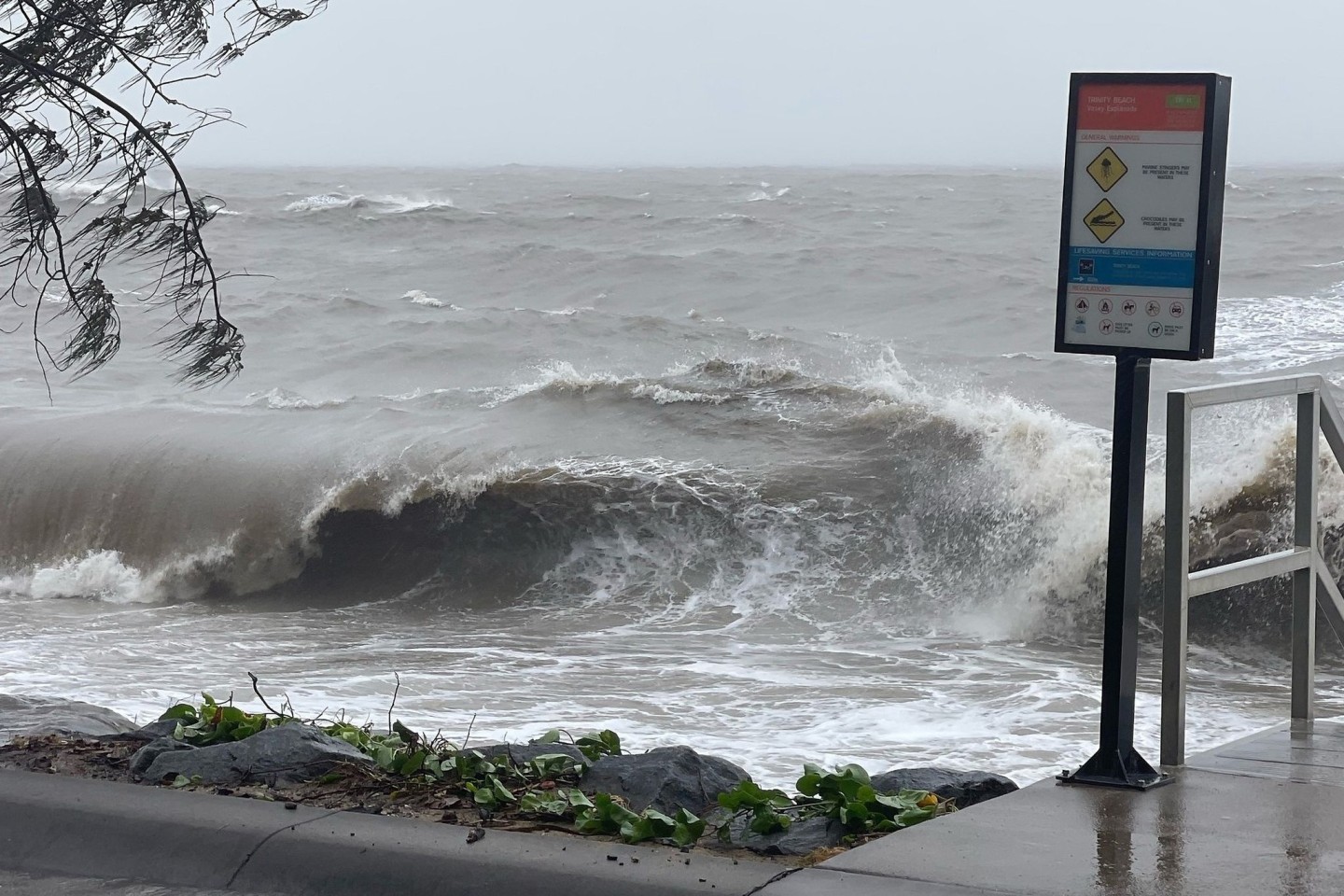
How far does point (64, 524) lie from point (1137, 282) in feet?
43.3

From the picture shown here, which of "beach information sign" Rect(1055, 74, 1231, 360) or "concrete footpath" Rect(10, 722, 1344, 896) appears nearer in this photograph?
"concrete footpath" Rect(10, 722, 1344, 896)

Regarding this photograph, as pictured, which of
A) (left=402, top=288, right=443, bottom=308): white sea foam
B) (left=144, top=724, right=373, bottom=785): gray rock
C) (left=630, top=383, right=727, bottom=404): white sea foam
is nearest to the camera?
(left=144, top=724, right=373, bottom=785): gray rock

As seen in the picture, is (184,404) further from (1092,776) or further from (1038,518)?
(1092,776)

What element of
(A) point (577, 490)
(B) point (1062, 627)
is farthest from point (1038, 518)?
(A) point (577, 490)

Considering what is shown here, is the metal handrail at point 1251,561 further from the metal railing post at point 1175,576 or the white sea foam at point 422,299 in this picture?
the white sea foam at point 422,299

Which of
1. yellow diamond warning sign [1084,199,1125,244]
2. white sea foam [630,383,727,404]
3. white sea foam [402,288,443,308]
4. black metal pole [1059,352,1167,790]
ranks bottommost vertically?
black metal pole [1059,352,1167,790]

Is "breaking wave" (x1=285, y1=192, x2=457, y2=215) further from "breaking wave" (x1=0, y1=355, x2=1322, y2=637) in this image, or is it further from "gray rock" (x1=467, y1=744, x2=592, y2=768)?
"gray rock" (x1=467, y1=744, x2=592, y2=768)

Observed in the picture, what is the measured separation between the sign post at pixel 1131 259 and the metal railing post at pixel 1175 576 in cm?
9

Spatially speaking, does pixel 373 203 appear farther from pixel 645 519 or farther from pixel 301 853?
pixel 301 853

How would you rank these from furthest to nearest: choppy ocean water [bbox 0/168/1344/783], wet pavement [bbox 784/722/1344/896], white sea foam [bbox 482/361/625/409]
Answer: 1. white sea foam [bbox 482/361/625/409]
2. choppy ocean water [bbox 0/168/1344/783]
3. wet pavement [bbox 784/722/1344/896]

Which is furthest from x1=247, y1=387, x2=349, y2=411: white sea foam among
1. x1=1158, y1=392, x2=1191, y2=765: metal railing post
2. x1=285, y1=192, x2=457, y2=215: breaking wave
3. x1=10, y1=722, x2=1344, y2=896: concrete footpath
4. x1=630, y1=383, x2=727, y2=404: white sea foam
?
x1=285, y1=192, x2=457, y2=215: breaking wave

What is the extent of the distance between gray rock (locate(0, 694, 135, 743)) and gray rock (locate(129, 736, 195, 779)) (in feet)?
2.29

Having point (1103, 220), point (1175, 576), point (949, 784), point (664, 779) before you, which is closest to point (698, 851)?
point (664, 779)

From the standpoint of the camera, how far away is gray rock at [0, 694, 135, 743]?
5.39m
